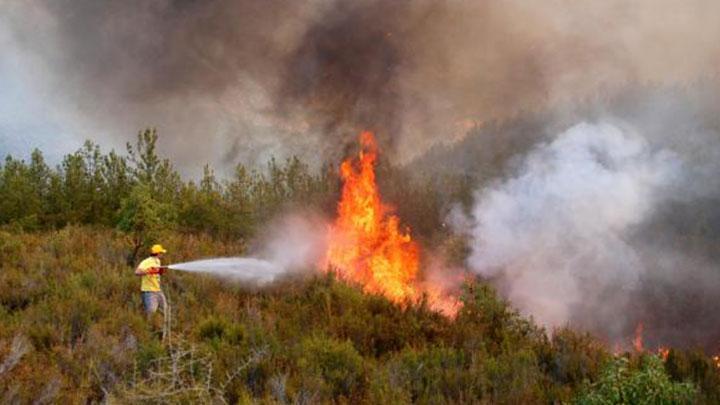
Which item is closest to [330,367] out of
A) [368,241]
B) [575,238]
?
[368,241]

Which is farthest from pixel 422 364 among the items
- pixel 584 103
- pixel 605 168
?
pixel 584 103

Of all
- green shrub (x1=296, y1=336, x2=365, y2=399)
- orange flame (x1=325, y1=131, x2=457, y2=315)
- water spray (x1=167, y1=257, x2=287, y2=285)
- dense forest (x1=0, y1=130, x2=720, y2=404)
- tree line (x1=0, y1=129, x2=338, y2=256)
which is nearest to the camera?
dense forest (x1=0, y1=130, x2=720, y2=404)

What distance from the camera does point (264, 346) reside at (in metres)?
8.01

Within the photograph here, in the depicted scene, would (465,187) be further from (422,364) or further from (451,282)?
(422,364)

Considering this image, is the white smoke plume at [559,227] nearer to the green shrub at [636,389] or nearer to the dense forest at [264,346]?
the dense forest at [264,346]

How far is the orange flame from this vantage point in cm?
1611

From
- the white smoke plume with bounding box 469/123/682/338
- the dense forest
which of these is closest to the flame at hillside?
the dense forest

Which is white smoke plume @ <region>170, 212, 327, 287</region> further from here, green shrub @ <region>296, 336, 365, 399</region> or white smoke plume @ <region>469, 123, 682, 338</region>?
white smoke plume @ <region>469, 123, 682, 338</region>

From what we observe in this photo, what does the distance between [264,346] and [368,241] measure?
30.0 feet

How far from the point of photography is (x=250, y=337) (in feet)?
28.4

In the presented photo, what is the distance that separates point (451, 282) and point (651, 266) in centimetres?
2839

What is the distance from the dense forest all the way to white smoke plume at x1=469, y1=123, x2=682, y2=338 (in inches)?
386

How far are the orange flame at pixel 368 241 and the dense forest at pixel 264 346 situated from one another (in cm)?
301

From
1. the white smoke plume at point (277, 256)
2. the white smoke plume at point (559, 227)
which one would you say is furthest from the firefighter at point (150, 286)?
the white smoke plume at point (559, 227)
